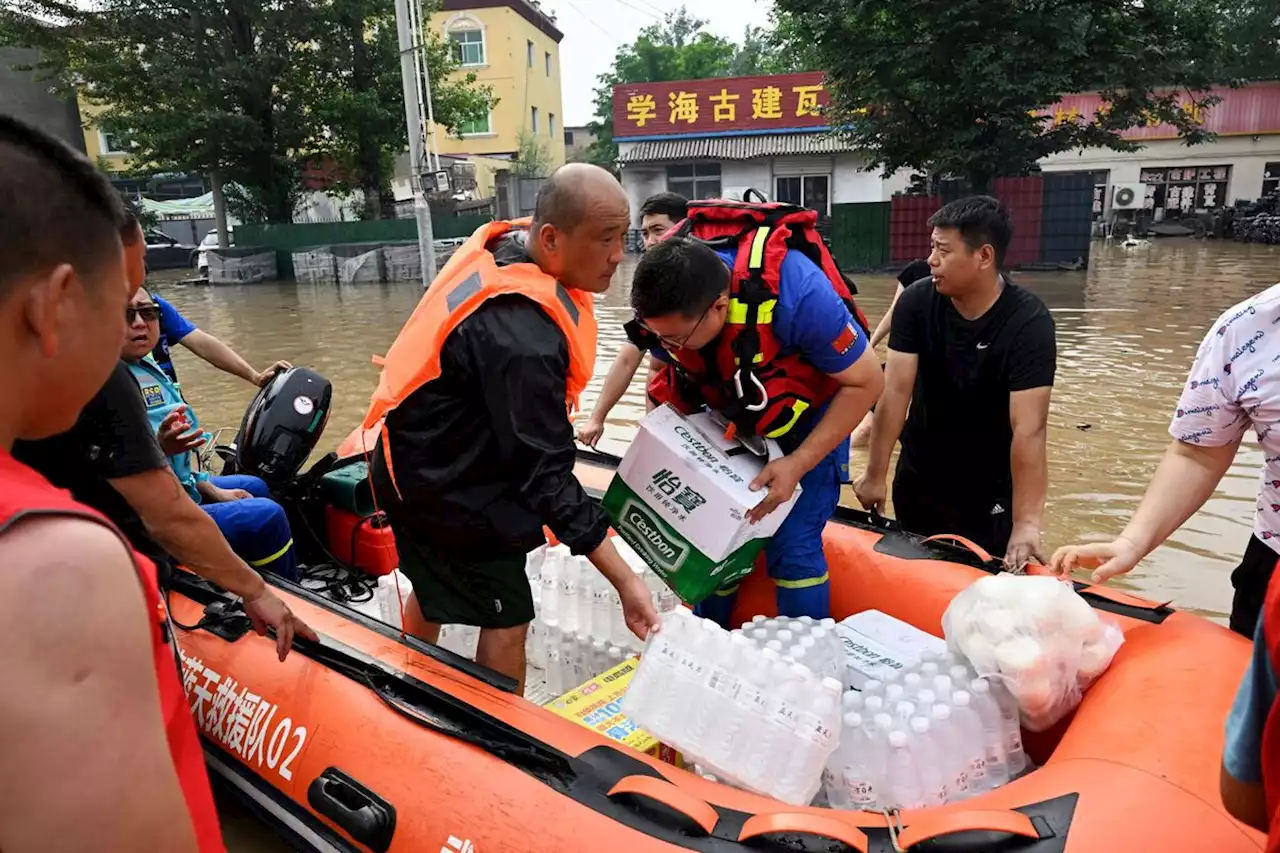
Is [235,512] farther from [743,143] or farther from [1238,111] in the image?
[1238,111]

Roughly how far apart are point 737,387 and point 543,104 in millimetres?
30032

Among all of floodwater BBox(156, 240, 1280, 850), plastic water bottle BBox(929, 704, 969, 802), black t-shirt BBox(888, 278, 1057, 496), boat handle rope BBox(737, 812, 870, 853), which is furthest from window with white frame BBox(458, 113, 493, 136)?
boat handle rope BBox(737, 812, 870, 853)

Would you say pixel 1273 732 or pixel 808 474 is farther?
pixel 808 474

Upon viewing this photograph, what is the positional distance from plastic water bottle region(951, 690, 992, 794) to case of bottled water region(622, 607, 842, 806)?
257mm

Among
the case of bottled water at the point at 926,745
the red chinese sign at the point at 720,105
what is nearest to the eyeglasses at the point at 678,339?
the case of bottled water at the point at 926,745

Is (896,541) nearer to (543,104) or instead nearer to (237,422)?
(237,422)

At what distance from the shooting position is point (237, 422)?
21.5 ft

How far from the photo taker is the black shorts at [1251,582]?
5.89ft

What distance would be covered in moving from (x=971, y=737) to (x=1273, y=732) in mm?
1052

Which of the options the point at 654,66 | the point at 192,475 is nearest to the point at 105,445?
the point at 192,475

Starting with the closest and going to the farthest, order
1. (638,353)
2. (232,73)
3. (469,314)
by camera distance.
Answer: (469,314) → (638,353) → (232,73)

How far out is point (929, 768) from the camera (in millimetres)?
1699

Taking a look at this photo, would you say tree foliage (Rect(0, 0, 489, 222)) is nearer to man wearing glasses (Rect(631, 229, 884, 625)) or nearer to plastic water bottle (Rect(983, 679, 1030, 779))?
man wearing glasses (Rect(631, 229, 884, 625))

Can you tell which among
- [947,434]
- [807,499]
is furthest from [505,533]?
[947,434]
